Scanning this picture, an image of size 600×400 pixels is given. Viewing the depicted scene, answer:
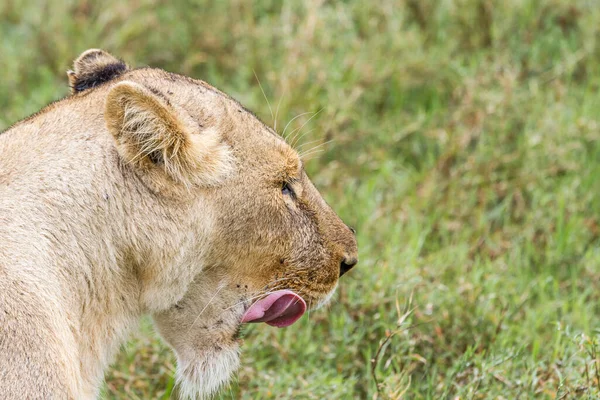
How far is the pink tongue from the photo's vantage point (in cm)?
290

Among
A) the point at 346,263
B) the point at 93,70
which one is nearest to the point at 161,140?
the point at 93,70

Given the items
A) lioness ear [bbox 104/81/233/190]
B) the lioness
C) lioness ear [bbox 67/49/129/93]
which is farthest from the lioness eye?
lioness ear [bbox 67/49/129/93]

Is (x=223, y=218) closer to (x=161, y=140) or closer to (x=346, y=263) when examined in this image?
(x=161, y=140)

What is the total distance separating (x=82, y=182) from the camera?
2.59m

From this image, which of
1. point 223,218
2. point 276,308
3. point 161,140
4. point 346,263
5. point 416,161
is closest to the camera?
point 161,140

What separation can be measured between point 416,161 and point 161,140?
9.21 feet

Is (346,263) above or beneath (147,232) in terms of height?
beneath

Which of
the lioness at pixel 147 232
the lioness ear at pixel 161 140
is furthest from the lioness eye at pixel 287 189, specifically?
the lioness ear at pixel 161 140

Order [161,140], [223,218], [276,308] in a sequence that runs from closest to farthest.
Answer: [161,140] → [223,218] → [276,308]

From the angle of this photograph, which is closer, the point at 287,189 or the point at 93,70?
the point at 287,189

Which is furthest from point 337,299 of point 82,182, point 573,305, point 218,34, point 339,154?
point 218,34

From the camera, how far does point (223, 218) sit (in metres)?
2.77

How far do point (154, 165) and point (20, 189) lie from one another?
351mm

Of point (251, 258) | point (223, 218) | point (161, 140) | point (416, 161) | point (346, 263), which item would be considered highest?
point (161, 140)
